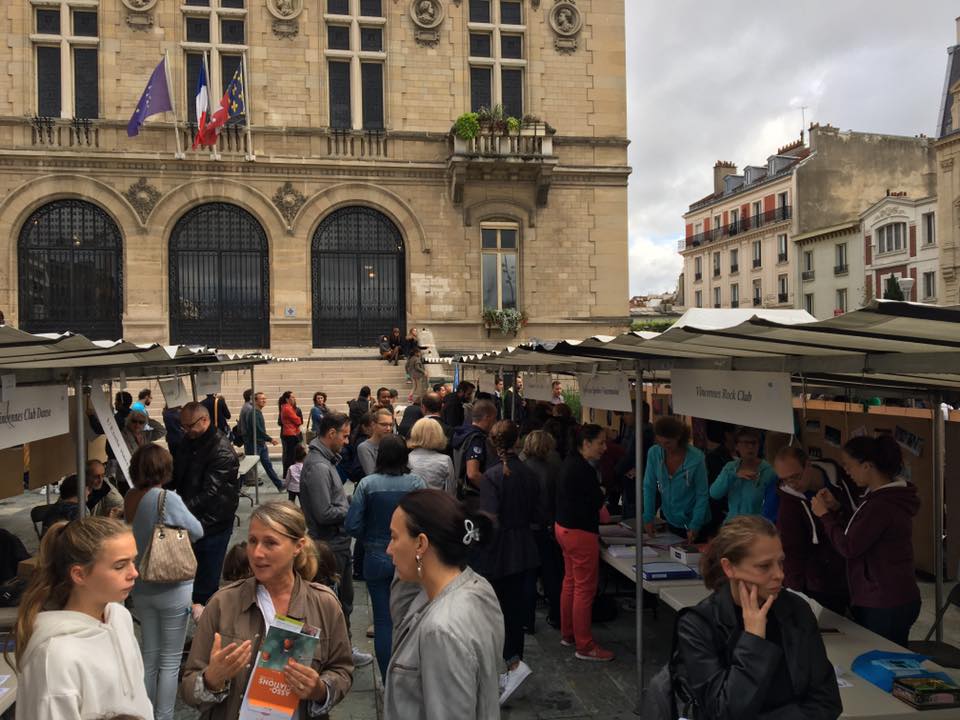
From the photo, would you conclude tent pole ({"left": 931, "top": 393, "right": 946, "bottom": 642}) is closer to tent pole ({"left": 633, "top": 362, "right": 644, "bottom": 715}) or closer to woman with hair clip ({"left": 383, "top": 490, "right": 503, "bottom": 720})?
tent pole ({"left": 633, "top": 362, "right": 644, "bottom": 715})

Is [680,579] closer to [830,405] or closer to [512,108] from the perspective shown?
[830,405]

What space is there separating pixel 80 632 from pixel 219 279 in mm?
22522

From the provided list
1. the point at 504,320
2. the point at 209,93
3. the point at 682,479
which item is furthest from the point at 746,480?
the point at 209,93

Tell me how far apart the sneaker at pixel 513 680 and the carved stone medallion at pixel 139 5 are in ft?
78.2

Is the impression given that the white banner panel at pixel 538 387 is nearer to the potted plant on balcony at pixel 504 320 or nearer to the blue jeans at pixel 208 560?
the blue jeans at pixel 208 560

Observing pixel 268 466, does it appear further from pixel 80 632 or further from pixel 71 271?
pixel 71 271

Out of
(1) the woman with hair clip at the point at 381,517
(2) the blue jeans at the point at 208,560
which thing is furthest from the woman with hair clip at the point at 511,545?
(2) the blue jeans at the point at 208,560

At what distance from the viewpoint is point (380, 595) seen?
17.2ft

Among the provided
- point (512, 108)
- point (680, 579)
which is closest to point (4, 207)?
point (512, 108)

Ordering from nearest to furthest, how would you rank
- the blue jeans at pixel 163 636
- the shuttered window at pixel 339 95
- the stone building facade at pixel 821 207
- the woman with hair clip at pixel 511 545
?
1. the blue jeans at pixel 163 636
2. the woman with hair clip at pixel 511 545
3. the shuttered window at pixel 339 95
4. the stone building facade at pixel 821 207

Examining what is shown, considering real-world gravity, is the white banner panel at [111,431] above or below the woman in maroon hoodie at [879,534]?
above

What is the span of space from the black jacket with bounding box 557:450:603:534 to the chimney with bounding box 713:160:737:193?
191ft

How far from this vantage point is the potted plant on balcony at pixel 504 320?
24.3 meters

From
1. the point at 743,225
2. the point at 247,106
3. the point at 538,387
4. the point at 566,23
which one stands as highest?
the point at 566,23
